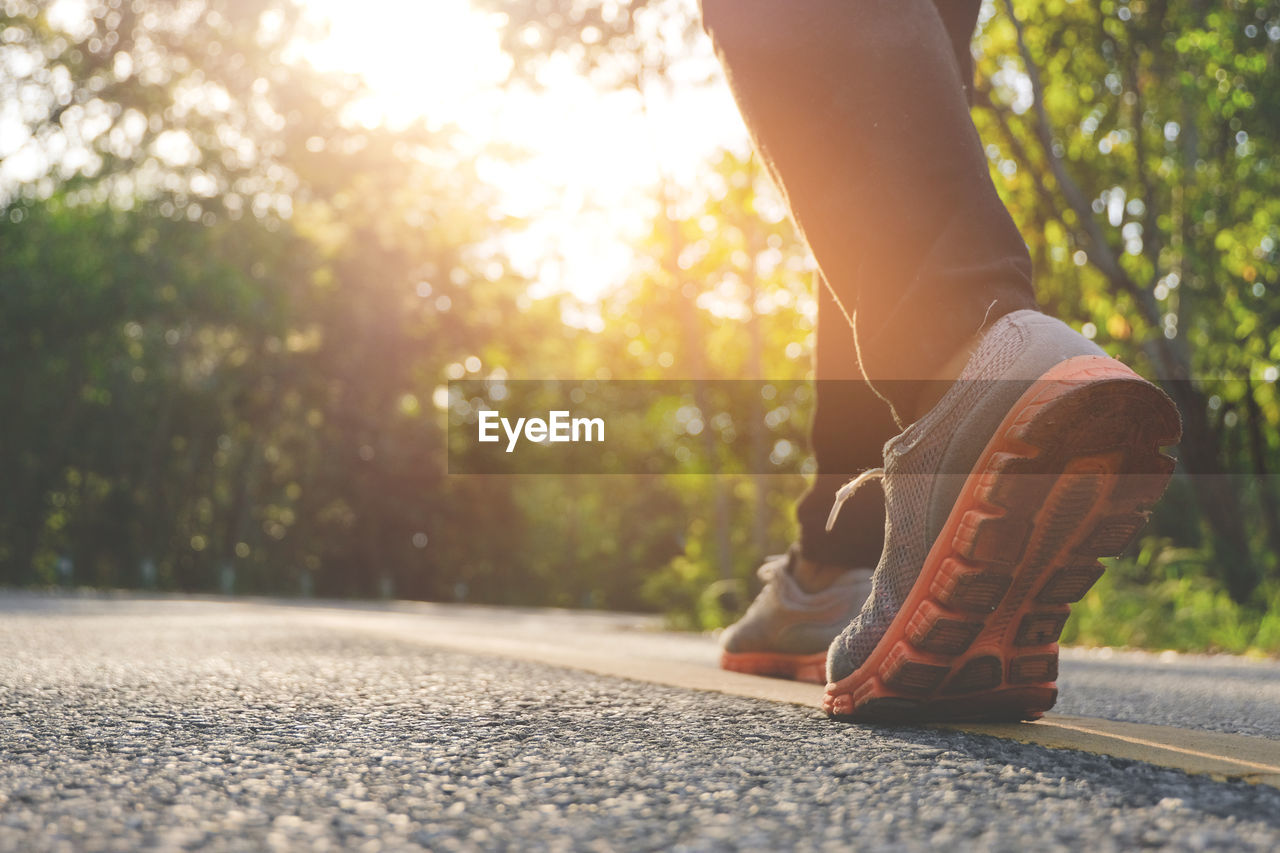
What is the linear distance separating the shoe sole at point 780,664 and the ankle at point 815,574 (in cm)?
12

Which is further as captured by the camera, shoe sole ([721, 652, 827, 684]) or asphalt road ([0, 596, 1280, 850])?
shoe sole ([721, 652, 827, 684])

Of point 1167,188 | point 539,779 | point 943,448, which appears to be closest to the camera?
point 539,779

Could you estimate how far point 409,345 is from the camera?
27875 mm

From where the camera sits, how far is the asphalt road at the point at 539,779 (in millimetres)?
794

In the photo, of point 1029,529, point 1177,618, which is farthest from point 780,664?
point 1177,618

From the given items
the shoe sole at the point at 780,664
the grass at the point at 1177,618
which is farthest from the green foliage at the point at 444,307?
the shoe sole at the point at 780,664

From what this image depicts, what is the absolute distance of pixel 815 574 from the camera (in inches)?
84.2

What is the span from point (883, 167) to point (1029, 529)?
1.64 feet

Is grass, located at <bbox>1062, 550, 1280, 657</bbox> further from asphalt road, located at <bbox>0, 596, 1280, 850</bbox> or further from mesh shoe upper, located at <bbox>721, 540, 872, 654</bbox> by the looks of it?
asphalt road, located at <bbox>0, 596, 1280, 850</bbox>

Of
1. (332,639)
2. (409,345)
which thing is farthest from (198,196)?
(332,639)

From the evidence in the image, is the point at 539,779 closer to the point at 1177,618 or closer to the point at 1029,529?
the point at 1029,529

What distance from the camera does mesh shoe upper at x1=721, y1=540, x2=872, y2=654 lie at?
204 cm

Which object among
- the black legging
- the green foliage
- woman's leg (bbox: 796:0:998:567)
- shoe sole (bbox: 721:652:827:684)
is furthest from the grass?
the black legging

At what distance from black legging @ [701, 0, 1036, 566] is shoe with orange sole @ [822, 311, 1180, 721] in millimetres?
84
